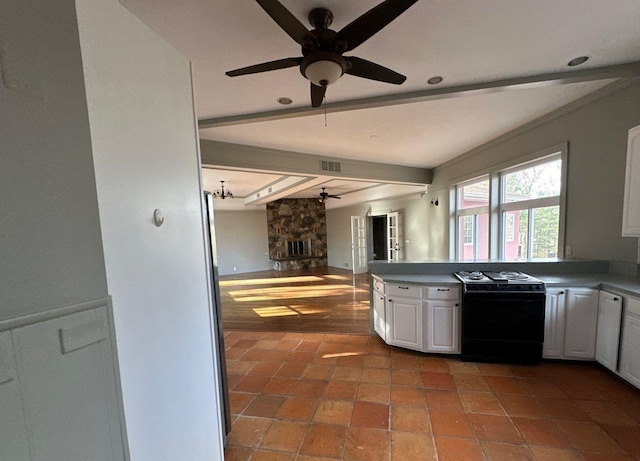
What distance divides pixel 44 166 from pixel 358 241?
817 cm

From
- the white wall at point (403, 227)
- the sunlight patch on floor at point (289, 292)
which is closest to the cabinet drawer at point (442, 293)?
the sunlight patch on floor at point (289, 292)

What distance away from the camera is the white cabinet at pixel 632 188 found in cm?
221

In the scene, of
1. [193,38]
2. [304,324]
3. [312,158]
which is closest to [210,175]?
[312,158]

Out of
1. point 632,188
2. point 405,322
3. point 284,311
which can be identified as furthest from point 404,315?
point 284,311

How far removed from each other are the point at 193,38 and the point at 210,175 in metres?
4.08

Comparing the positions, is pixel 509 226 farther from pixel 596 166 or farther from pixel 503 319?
pixel 503 319

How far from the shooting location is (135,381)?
898 mm

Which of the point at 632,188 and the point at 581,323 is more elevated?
the point at 632,188

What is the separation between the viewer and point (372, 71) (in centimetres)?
168

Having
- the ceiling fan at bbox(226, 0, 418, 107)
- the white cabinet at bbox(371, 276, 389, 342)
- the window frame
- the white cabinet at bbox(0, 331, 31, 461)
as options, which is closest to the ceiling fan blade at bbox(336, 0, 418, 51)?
the ceiling fan at bbox(226, 0, 418, 107)

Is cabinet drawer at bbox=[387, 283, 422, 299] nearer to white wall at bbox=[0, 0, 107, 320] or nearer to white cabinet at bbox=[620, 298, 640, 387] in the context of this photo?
white cabinet at bbox=[620, 298, 640, 387]

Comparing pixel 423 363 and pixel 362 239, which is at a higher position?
pixel 362 239

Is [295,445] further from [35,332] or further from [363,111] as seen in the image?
[363,111]

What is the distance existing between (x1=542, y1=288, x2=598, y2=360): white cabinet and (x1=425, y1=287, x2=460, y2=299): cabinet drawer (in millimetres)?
825
